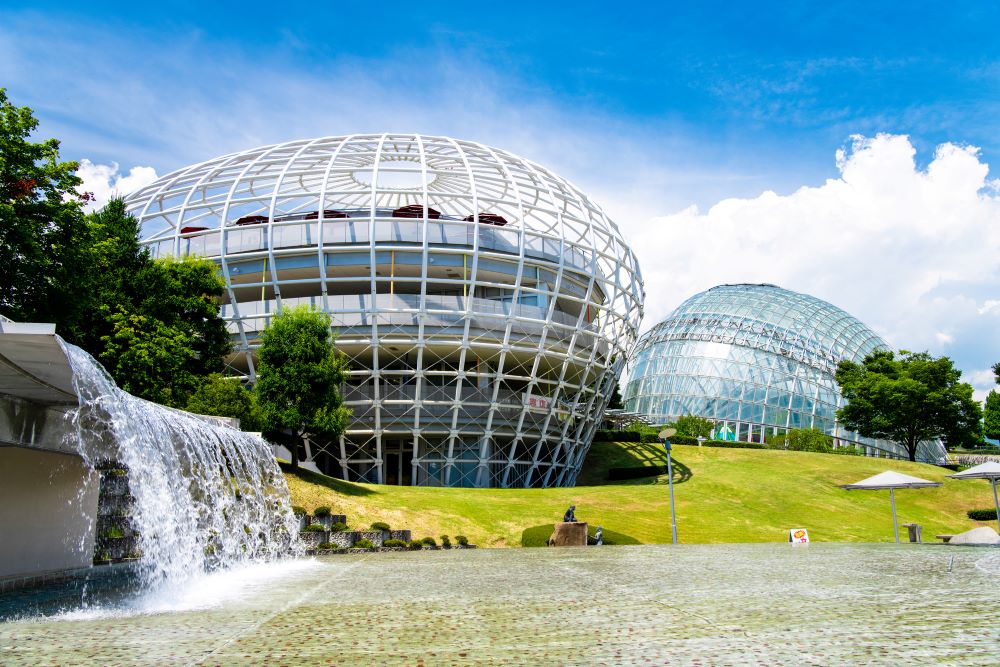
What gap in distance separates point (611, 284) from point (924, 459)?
174ft

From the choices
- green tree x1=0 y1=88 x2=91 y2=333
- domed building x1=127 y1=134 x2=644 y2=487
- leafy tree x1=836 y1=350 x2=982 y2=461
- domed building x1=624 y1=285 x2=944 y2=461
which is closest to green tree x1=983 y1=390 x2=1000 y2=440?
domed building x1=624 y1=285 x2=944 y2=461

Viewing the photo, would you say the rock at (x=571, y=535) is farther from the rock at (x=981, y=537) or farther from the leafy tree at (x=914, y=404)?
the leafy tree at (x=914, y=404)

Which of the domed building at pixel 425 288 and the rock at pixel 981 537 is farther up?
the domed building at pixel 425 288

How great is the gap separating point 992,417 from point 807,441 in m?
46.9

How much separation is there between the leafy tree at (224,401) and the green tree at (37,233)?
672 cm

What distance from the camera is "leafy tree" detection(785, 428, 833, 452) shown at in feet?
216

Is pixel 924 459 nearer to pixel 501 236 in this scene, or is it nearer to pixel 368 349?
pixel 501 236

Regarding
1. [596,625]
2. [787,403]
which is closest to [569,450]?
[787,403]

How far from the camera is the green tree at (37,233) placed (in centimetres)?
2203

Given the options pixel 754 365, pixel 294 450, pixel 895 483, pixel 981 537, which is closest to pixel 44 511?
pixel 294 450

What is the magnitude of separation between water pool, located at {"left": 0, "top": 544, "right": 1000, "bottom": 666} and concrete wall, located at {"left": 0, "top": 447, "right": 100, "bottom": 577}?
2335 mm

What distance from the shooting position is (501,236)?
1834 inches

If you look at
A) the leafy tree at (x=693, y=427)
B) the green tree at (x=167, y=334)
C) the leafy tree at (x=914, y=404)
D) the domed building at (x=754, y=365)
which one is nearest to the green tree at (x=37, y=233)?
the green tree at (x=167, y=334)

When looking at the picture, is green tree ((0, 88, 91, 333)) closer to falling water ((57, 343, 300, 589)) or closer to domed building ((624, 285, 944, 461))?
falling water ((57, 343, 300, 589))
